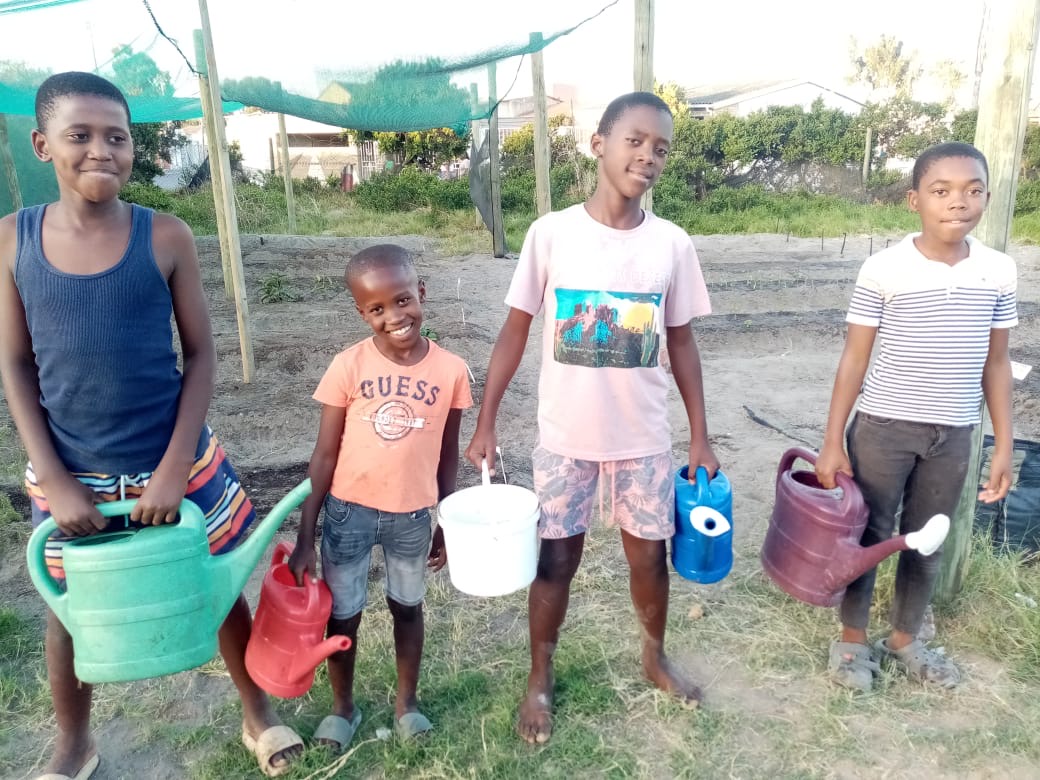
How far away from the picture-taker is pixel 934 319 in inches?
76.8

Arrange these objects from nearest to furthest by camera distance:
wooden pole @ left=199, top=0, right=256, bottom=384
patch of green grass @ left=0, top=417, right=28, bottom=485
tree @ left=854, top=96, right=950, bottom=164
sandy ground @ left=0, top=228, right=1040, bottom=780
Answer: sandy ground @ left=0, top=228, right=1040, bottom=780 < patch of green grass @ left=0, top=417, right=28, bottom=485 < wooden pole @ left=199, top=0, right=256, bottom=384 < tree @ left=854, top=96, right=950, bottom=164

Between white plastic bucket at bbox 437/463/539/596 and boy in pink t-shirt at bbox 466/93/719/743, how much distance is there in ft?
0.44

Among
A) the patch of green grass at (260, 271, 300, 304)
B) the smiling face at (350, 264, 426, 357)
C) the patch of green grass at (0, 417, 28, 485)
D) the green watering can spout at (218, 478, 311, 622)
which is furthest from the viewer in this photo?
the patch of green grass at (260, 271, 300, 304)

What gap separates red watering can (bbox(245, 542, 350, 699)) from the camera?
1.66m

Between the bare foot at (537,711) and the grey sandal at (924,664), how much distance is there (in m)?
0.99

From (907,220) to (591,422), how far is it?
1318 centimetres

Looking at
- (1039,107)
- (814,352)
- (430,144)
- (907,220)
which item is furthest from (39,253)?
(1039,107)

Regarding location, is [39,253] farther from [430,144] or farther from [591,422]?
[430,144]

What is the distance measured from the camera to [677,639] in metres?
2.38

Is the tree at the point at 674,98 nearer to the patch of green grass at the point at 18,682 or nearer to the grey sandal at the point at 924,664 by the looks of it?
the grey sandal at the point at 924,664

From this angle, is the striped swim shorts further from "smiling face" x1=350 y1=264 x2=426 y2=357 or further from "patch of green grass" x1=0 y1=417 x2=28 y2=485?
"patch of green grass" x1=0 y1=417 x2=28 y2=485

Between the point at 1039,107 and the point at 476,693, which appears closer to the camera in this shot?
the point at 476,693

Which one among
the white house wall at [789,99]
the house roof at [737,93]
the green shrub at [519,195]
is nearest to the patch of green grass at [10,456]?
the green shrub at [519,195]

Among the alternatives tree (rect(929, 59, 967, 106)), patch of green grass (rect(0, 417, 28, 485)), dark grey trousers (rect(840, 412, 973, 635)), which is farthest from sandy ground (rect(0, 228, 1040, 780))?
tree (rect(929, 59, 967, 106))
